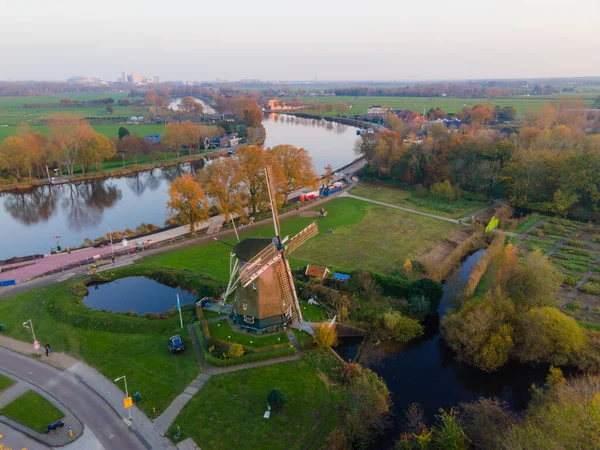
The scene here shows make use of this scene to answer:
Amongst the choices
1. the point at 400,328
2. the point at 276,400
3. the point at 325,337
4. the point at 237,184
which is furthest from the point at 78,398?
the point at 237,184

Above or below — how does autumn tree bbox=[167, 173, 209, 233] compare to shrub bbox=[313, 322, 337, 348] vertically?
above

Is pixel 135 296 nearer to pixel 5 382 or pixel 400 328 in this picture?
pixel 5 382

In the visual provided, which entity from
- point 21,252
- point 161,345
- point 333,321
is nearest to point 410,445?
point 333,321

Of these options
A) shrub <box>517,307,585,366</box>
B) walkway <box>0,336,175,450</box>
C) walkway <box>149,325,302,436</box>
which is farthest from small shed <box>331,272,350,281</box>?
walkway <box>0,336,175,450</box>

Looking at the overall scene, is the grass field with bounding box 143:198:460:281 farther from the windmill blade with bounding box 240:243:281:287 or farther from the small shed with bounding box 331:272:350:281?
the windmill blade with bounding box 240:243:281:287

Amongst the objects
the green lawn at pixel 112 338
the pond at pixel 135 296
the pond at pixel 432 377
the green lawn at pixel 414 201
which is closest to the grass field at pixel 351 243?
the pond at pixel 135 296

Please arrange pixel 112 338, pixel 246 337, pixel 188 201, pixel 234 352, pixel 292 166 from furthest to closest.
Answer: pixel 292 166
pixel 188 201
pixel 112 338
pixel 246 337
pixel 234 352

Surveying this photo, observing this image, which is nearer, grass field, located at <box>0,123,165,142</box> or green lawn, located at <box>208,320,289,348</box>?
green lawn, located at <box>208,320,289,348</box>
